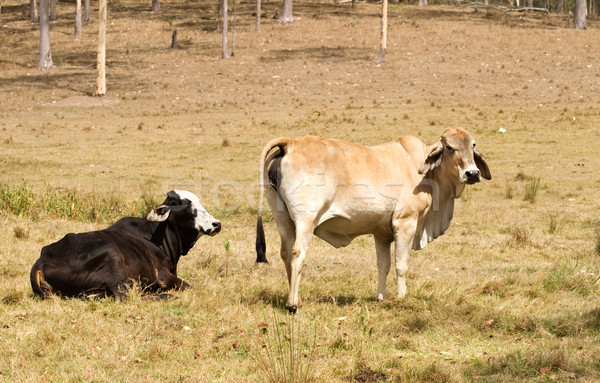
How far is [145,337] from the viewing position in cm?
575

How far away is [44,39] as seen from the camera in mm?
37188

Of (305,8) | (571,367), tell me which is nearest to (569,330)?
(571,367)

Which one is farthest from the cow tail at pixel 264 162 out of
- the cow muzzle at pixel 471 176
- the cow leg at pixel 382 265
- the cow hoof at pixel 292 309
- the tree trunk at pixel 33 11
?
the tree trunk at pixel 33 11

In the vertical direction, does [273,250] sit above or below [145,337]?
below

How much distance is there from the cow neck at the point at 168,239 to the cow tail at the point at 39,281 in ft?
4.22

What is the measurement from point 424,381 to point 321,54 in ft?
114

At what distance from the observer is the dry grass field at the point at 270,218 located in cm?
547

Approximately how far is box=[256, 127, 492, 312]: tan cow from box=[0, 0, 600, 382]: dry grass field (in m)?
0.60

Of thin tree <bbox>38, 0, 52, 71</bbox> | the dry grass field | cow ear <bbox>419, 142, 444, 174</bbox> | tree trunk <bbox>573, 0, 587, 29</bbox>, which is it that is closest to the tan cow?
cow ear <bbox>419, 142, 444, 174</bbox>

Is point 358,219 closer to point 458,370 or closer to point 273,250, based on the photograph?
point 458,370

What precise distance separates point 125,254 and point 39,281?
2.57ft

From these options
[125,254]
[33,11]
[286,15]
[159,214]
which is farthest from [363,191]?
[33,11]

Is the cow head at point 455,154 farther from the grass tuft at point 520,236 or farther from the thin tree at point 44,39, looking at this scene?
the thin tree at point 44,39

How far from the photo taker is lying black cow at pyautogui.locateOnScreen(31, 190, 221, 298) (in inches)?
261
